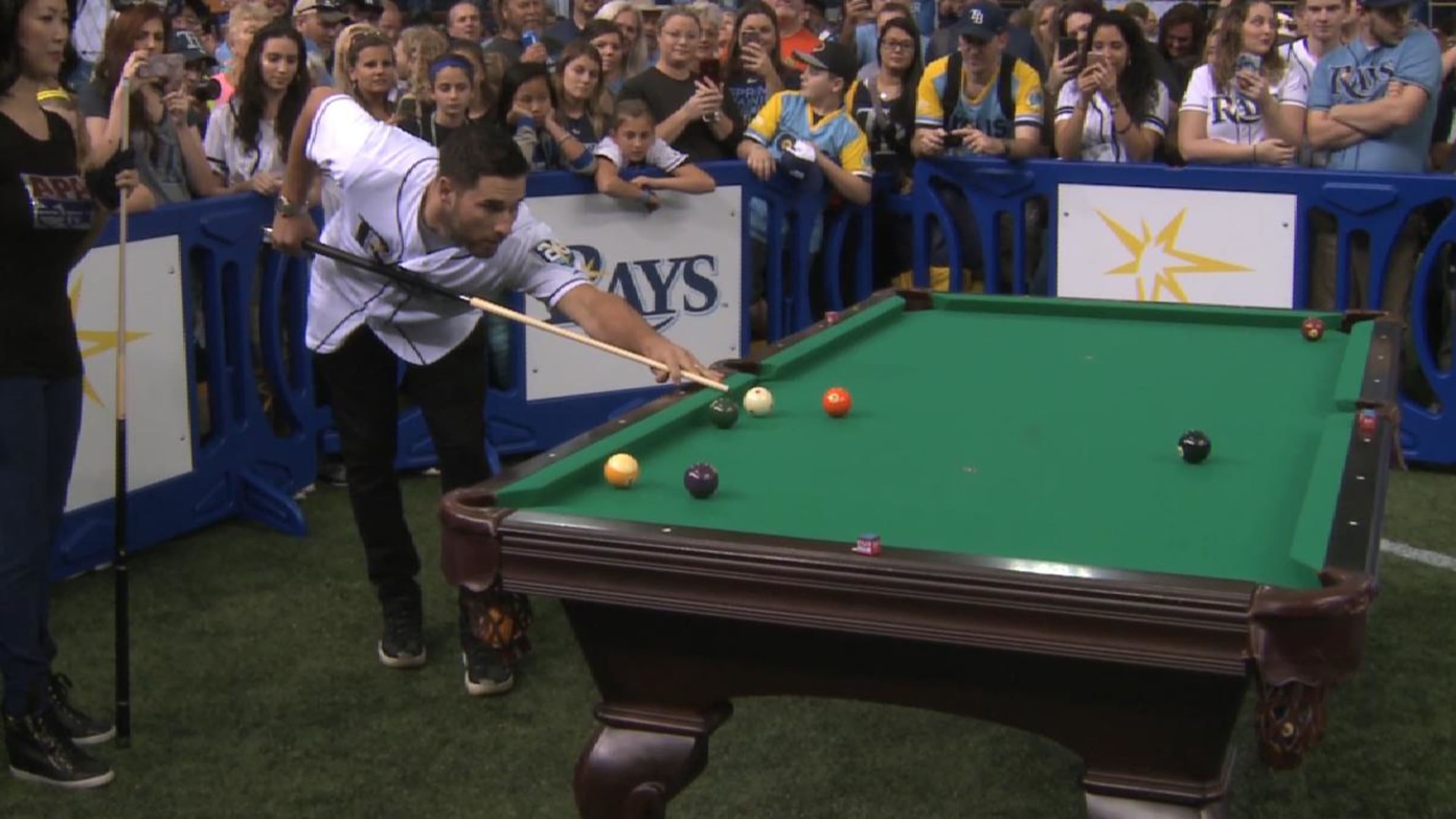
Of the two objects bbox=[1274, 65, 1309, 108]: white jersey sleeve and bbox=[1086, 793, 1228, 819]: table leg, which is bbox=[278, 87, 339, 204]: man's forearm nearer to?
bbox=[1086, 793, 1228, 819]: table leg

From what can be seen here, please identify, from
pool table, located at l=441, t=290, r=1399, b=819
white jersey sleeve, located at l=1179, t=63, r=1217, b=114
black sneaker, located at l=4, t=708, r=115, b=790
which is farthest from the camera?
white jersey sleeve, located at l=1179, t=63, r=1217, b=114

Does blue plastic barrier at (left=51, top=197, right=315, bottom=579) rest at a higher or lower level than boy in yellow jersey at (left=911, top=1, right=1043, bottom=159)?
lower

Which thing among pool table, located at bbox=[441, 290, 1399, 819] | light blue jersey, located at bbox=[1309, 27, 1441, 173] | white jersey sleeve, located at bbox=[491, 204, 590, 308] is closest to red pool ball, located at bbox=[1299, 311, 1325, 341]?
pool table, located at bbox=[441, 290, 1399, 819]

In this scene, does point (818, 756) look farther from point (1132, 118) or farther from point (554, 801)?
point (1132, 118)

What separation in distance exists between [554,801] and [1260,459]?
6.21ft

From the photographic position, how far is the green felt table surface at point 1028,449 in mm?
3203

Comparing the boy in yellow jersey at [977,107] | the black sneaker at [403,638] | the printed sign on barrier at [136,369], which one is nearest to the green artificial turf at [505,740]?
the black sneaker at [403,638]

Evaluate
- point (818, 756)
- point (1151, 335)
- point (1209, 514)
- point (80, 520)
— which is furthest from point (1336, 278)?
point (80, 520)

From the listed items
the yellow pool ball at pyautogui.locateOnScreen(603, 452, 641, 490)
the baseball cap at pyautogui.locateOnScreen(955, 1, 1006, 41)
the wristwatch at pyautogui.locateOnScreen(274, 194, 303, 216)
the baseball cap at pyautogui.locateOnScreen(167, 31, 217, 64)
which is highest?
the baseball cap at pyautogui.locateOnScreen(955, 1, 1006, 41)

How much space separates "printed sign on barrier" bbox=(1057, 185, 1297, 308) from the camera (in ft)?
25.4

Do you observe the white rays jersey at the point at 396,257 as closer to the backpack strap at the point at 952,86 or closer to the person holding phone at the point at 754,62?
the backpack strap at the point at 952,86

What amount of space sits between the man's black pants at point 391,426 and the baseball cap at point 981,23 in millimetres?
3800

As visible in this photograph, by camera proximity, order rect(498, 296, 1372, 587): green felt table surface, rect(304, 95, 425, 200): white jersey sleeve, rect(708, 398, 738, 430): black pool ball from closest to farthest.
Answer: rect(498, 296, 1372, 587): green felt table surface → rect(708, 398, 738, 430): black pool ball → rect(304, 95, 425, 200): white jersey sleeve

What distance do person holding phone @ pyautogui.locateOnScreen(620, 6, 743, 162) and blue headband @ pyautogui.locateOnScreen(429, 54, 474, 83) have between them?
1174 mm
